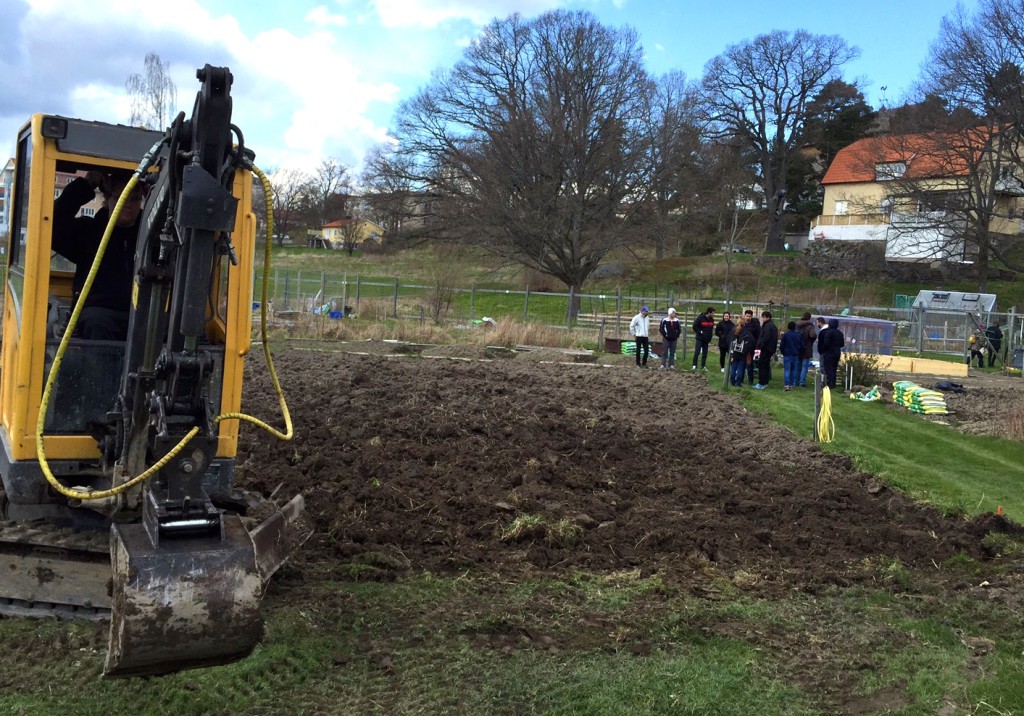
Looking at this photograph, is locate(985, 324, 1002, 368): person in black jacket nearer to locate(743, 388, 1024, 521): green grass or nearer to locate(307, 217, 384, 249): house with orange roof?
locate(743, 388, 1024, 521): green grass

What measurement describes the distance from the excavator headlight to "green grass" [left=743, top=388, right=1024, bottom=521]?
8123 mm

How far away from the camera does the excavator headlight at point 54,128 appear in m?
5.21

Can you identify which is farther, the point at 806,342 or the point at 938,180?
the point at 938,180

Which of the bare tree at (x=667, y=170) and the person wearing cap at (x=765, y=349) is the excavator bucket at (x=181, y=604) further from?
the bare tree at (x=667, y=170)

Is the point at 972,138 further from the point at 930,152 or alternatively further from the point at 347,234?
the point at 347,234

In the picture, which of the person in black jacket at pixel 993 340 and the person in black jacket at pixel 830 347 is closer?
the person in black jacket at pixel 830 347

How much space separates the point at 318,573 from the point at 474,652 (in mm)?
1583

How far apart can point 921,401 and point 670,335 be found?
21.0 feet

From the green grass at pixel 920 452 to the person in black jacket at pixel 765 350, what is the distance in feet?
5.03

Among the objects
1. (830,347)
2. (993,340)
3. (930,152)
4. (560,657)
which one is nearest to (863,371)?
(830,347)

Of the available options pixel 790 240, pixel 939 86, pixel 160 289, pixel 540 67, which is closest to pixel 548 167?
pixel 540 67

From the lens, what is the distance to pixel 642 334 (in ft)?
73.5

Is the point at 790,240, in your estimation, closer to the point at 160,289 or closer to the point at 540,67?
the point at 540,67

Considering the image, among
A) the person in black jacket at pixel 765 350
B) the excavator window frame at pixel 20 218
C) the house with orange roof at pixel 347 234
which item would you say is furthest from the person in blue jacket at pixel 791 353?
the house with orange roof at pixel 347 234
